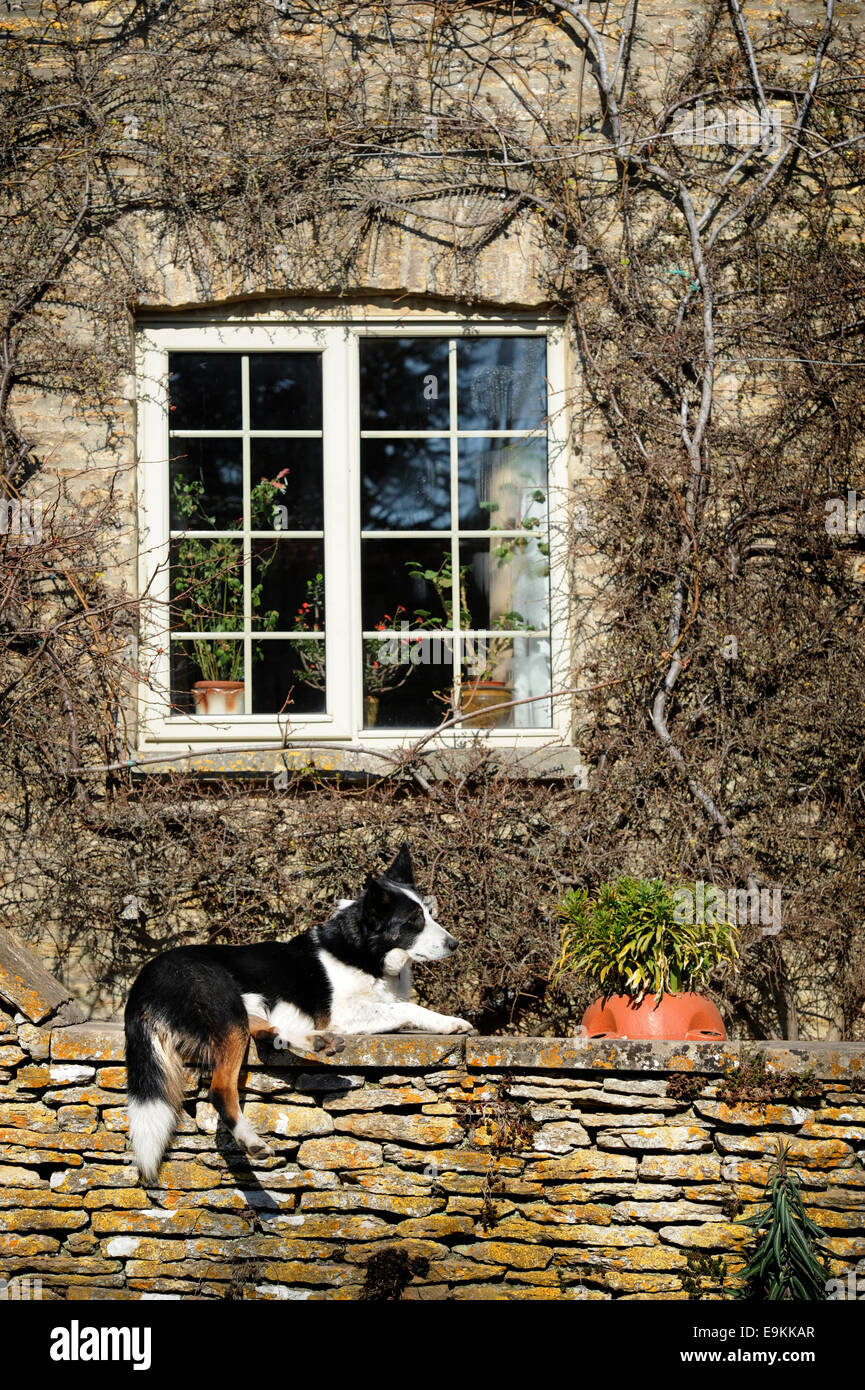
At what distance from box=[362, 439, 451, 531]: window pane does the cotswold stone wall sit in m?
2.74

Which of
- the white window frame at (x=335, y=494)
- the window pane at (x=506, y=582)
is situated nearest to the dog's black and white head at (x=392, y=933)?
the white window frame at (x=335, y=494)

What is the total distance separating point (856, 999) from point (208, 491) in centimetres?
388

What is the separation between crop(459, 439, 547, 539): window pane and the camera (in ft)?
19.7

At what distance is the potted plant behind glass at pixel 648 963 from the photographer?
437 cm

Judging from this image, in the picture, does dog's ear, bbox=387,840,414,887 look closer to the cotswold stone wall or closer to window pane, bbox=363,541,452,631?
the cotswold stone wall

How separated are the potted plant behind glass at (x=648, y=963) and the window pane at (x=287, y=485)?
2.48 m

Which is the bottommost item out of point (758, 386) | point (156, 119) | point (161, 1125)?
point (161, 1125)

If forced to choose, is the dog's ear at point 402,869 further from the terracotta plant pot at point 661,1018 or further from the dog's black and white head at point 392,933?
the terracotta plant pot at point 661,1018

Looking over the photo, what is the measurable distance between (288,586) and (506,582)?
1070 millimetres

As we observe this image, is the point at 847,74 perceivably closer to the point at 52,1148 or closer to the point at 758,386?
the point at 758,386

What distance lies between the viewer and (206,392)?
19.6 ft

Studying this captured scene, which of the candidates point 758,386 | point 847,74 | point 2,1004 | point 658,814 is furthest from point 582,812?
point 847,74

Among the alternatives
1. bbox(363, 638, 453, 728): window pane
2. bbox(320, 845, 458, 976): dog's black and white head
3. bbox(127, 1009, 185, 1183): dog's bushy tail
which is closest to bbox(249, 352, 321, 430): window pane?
bbox(363, 638, 453, 728): window pane

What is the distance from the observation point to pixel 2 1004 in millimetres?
4223
